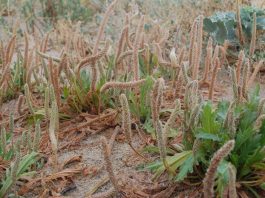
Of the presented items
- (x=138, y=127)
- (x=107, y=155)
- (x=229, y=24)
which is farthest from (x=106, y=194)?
(x=229, y=24)

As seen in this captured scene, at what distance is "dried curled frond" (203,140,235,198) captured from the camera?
1047mm

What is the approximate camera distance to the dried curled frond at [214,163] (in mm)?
1047

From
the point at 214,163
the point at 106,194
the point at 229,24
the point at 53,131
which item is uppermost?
the point at 229,24

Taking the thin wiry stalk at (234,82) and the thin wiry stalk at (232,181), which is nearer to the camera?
the thin wiry stalk at (232,181)

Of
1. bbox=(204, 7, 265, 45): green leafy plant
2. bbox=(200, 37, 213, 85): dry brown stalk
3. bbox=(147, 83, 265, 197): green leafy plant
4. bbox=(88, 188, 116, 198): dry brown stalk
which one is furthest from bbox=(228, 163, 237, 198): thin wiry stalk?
bbox=(204, 7, 265, 45): green leafy plant

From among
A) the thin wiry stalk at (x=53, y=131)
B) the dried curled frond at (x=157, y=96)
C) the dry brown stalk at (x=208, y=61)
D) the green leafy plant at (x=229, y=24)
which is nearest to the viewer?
the dried curled frond at (x=157, y=96)

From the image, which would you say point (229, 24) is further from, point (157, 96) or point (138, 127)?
point (157, 96)

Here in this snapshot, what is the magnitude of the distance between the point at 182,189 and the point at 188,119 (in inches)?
9.9

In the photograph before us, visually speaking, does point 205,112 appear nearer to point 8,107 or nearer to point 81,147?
point 81,147

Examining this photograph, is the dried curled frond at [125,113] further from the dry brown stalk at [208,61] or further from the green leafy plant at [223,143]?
the dry brown stalk at [208,61]

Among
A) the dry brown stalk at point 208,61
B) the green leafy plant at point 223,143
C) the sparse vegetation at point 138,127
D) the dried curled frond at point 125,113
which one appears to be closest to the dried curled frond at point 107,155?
the sparse vegetation at point 138,127

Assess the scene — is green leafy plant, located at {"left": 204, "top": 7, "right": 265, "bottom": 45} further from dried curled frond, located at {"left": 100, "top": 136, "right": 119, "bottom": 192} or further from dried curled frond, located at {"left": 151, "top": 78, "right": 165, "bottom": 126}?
dried curled frond, located at {"left": 100, "top": 136, "right": 119, "bottom": 192}

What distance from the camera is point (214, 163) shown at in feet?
3.67

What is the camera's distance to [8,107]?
257 cm
